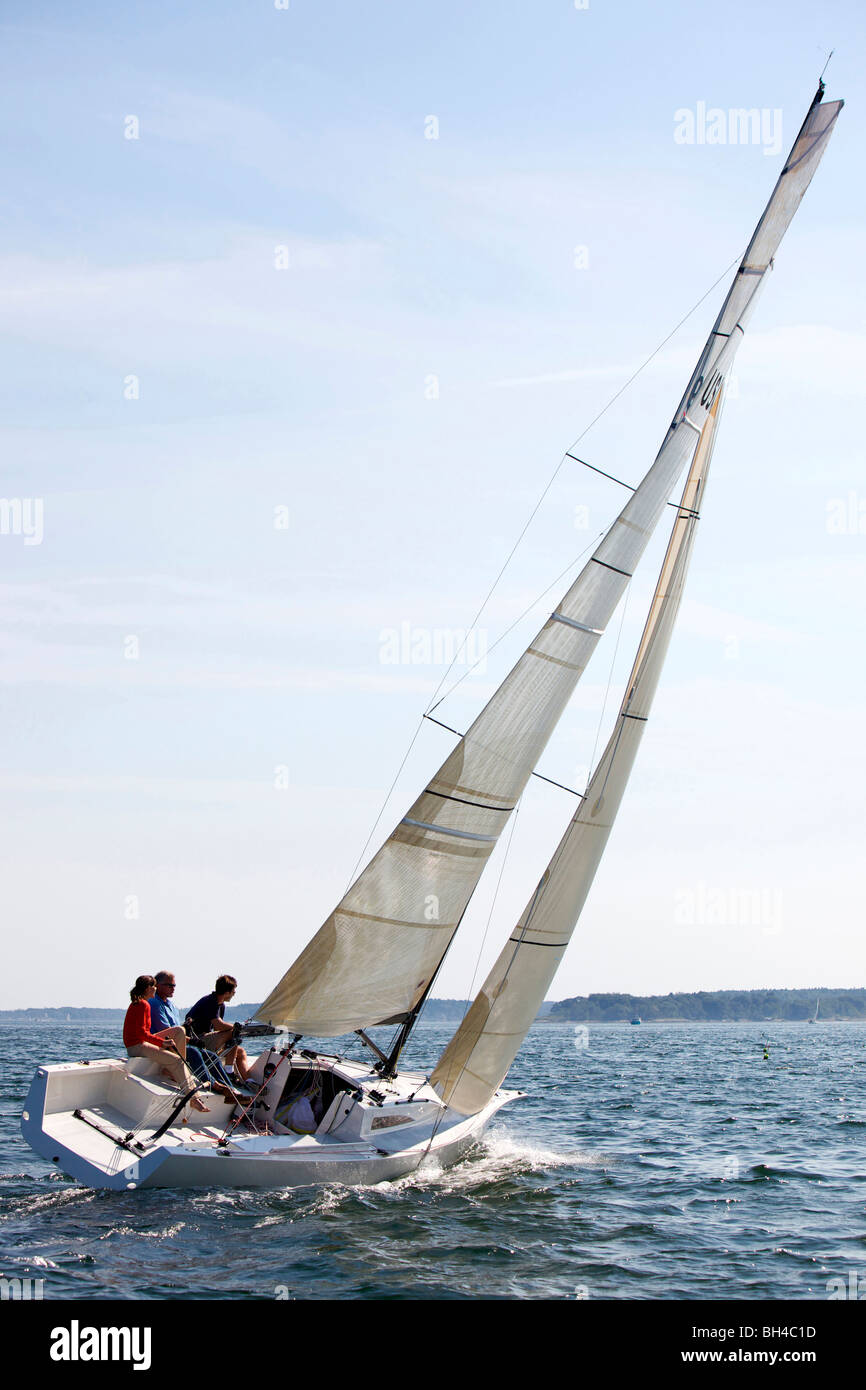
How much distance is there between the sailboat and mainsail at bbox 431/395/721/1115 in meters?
0.02

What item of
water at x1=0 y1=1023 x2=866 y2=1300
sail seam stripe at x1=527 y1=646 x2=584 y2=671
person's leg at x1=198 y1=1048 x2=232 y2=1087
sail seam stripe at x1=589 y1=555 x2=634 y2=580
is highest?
sail seam stripe at x1=589 y1=555 x2=634 y2=580

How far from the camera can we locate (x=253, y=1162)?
460 inches

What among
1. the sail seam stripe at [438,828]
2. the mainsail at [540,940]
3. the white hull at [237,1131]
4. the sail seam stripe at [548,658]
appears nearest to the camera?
the white hull at [237,1131]

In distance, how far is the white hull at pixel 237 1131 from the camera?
11305 millimetres

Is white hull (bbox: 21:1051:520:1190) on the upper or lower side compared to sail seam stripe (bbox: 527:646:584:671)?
lower

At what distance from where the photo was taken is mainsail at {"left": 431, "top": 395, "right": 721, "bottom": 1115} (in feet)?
47.6

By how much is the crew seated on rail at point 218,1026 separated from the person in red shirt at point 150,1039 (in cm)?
48

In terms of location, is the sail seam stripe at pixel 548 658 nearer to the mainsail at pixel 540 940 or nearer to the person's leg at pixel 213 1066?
the mainsail at pixel 540 940

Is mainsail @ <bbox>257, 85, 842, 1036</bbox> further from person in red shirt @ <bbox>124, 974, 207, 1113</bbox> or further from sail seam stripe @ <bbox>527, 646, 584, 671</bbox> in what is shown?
person in red shirt @ <bbox>124, 974, 207, 1113</bbox>

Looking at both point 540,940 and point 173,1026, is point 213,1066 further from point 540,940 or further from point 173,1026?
point 540,940
